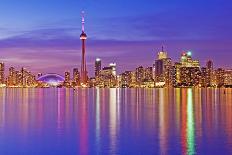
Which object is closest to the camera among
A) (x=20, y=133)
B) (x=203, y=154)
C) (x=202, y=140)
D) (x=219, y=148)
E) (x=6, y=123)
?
(x=203, y=154)

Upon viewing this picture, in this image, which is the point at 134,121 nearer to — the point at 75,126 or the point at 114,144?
the point at 75,126

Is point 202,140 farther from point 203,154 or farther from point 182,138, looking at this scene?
point 203,154

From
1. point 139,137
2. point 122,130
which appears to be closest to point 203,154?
point 139,137

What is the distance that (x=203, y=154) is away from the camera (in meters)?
24.7

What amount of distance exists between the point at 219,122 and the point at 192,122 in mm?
2451

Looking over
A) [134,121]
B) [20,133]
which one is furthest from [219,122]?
[20,133]

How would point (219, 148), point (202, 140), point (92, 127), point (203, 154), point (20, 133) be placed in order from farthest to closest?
point (92, 127) < point (20, 133) < point (202, 140) < point (219, 148) < point (203, 154)

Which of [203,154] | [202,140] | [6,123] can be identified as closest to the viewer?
[203,154]

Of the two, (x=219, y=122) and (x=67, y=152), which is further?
(x=219, y=122)

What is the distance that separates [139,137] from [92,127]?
7495mm

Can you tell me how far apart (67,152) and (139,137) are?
23.5 ft

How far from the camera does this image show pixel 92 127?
37.8 metres

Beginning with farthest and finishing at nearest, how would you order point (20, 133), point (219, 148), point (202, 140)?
point (20, 133)
point (202, 140)
point (219, 148)

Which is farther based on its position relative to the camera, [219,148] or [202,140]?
[202,140]
